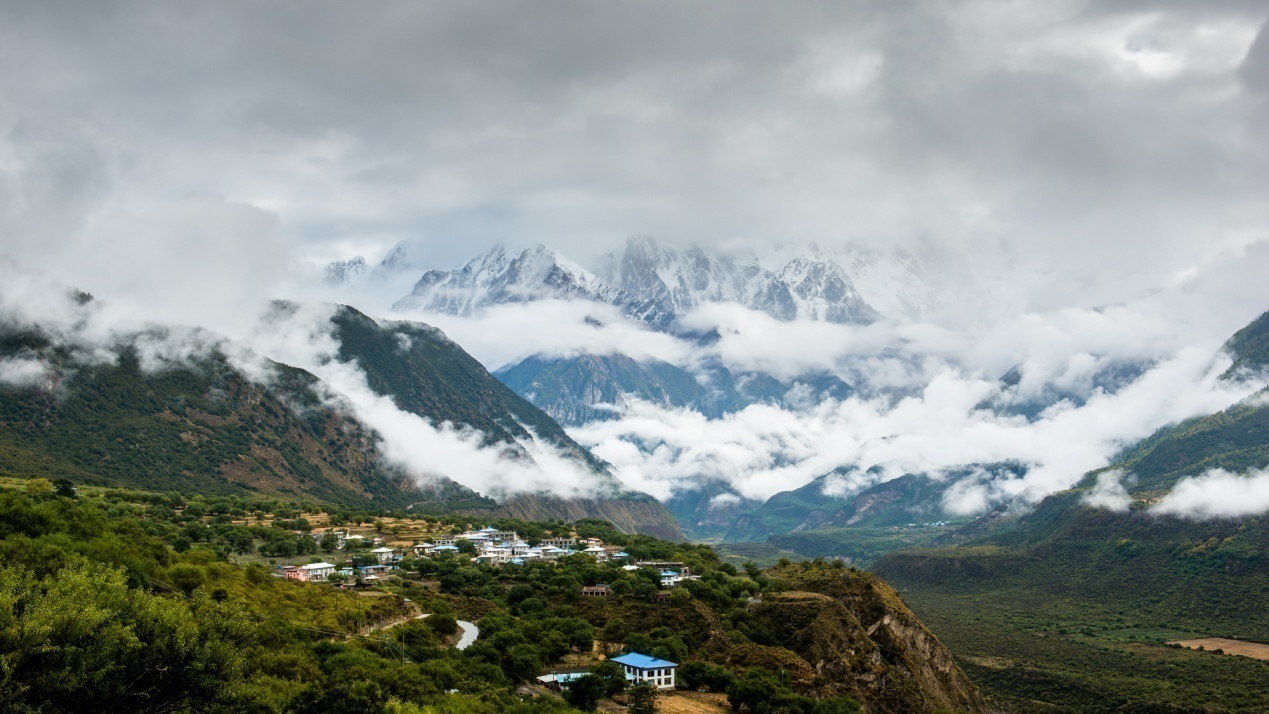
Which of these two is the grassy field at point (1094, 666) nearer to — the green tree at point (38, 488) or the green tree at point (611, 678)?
the green tree at point (611, 678)

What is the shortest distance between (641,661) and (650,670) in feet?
7.17

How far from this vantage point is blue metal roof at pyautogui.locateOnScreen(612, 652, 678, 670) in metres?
75.6

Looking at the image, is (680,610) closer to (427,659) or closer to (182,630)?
(427,659)

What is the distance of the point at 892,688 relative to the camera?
3563 inches

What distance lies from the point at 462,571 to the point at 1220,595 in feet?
502

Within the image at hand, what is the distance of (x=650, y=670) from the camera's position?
247ft

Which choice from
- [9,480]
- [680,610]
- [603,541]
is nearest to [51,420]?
[9,480]

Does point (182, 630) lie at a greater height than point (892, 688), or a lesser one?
greater

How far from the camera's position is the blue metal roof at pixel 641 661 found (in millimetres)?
75625

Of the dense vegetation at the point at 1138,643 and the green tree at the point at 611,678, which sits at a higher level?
the green tree at the point at 611,678

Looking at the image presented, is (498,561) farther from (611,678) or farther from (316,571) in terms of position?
(611,678)

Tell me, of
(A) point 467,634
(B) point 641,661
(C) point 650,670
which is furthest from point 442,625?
(C) point 650,670

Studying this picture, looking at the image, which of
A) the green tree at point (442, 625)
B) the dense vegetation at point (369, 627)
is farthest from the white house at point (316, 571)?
the green tree at point (442, 625)

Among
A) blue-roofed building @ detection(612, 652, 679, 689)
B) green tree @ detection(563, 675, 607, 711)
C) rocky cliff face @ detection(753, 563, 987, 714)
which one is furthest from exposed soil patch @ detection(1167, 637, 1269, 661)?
green tree @ detection(563, 675, 607, 711)
